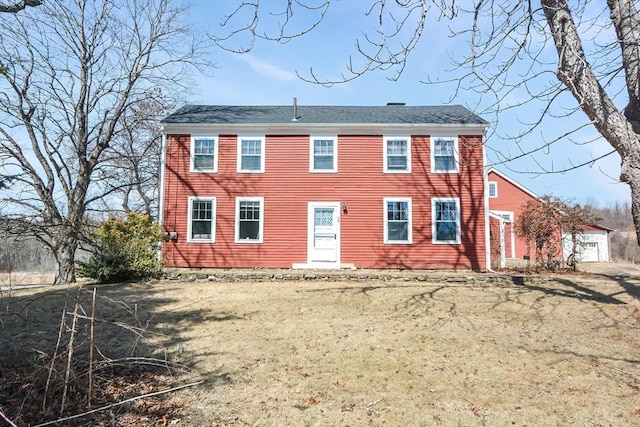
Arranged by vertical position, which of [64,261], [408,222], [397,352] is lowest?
[397,352]

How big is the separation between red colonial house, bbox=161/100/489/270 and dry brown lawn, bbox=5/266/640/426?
4.13 metres

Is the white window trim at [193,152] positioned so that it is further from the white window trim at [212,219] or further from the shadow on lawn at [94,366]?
the shadow on lawn at [94,366]

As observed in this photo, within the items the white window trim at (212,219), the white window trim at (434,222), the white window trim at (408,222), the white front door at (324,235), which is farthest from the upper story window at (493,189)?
the white window trim at (212,219)

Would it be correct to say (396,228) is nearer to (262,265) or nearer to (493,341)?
(262,265)

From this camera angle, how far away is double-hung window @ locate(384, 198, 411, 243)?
14.2m

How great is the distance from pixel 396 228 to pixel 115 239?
8788mm

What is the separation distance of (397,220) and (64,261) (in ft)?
37.7

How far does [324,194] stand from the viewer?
14328mm

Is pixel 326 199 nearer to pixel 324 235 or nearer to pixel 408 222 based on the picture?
pixel 324 235

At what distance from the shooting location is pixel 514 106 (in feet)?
16.9

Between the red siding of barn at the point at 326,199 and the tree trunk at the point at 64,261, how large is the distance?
3.23 meters

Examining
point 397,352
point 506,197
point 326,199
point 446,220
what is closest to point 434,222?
point 446,220

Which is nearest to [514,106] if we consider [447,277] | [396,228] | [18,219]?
[447,277]

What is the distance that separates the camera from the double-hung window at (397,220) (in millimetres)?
14159
